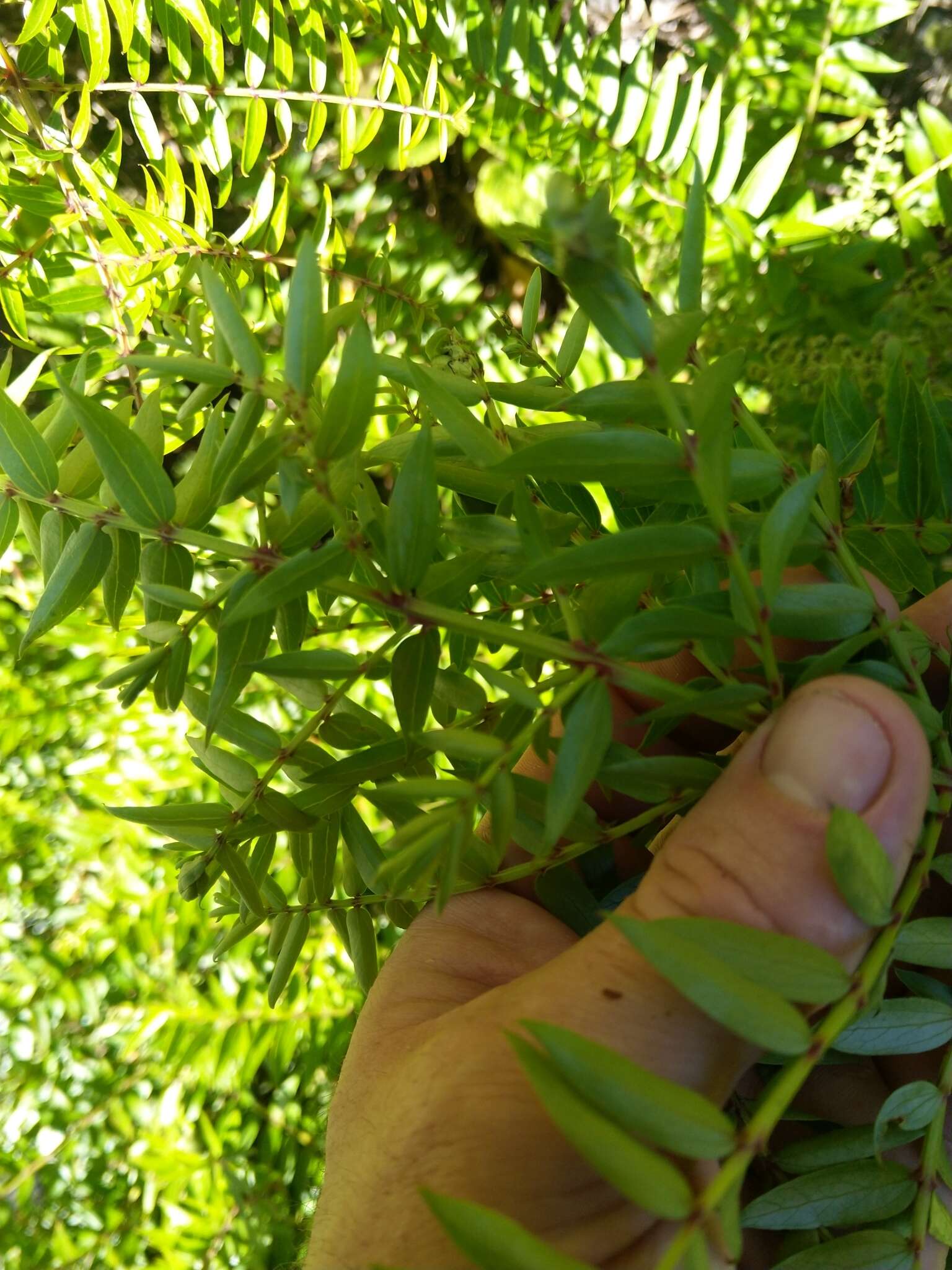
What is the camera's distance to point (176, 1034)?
1.04m

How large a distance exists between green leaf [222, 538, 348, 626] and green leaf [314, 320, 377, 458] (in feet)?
0.12

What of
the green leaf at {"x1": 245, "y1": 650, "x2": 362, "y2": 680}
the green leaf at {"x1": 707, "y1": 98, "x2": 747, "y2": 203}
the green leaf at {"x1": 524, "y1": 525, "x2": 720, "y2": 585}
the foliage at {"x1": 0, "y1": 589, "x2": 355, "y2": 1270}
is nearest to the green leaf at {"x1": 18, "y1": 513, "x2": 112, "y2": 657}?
the green leaf at {"x1": 245, "y1": 650, "x2": 362, "y2": 680}

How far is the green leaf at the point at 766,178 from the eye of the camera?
3.09ft

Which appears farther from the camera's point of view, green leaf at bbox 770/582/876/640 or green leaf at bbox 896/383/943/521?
green leaf at bbox 896/383/943/521

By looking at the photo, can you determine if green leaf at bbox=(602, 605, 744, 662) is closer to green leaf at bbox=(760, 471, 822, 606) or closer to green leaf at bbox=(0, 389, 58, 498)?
green leaf at bbox=(760, 471, 822, 606)

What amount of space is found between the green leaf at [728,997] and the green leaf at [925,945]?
13cm

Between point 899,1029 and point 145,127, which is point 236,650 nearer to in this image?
point 899,1029

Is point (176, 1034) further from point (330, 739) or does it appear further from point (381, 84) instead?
point (381, 84)

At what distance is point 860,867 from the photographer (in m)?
0.34

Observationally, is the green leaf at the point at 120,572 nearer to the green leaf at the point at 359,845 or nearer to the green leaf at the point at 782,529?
the green leaf at the point at 359,845

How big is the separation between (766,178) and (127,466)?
0.81m

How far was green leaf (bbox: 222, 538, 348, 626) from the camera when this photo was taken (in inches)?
13.6

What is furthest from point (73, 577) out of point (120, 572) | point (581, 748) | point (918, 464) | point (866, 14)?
point (866, 14)

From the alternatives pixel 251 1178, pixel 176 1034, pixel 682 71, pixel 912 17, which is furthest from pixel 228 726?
pixel 912 17
